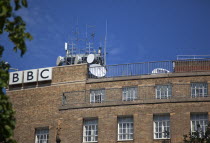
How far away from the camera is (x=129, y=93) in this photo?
46.1 m

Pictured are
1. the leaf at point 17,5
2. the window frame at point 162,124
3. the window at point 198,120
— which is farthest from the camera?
the window frame at point 162,124

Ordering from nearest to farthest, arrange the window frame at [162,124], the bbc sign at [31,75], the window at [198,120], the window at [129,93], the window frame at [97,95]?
the window at [198,120] < the window frame at [162,124] < the window at [129,93] < the window frame at [97,95] < the bbc sign at [31,75]

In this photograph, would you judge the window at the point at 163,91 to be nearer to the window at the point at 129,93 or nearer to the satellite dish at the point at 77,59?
the window at the point at 129,93

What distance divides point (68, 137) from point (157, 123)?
752 cm

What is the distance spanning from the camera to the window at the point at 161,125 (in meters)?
43.6

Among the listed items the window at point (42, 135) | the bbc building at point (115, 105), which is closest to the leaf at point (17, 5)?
the bbc building at point (115, 105)

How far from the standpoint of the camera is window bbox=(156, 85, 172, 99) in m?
44.9

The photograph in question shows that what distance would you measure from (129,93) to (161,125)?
4.01m

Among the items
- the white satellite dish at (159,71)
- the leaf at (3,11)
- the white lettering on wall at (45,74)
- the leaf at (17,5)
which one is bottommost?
the leaf at (3,11)

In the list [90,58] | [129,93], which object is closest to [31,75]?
[90,58]

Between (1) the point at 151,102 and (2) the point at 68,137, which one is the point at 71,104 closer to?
(2) the point at 68,137

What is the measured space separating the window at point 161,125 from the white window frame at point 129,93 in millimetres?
2728

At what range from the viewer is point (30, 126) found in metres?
49.3

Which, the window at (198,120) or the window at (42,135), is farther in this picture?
the window at (42,135)
